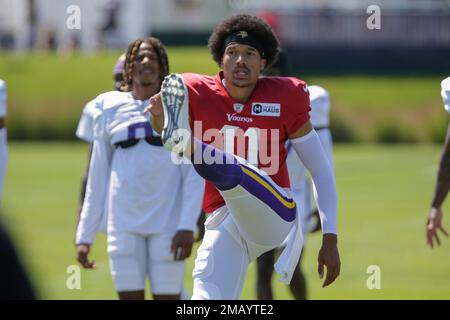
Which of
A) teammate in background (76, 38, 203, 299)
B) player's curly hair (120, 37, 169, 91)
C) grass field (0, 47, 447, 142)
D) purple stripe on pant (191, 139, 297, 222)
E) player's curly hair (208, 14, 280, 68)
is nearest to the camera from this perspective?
purple stripe on pant (191, 139, 297, 222)

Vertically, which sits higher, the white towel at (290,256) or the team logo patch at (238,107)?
the team logo patch at (238,107)

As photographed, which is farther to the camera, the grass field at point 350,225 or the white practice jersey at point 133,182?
the grass field at point 350,225

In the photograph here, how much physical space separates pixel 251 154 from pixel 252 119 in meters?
0.18

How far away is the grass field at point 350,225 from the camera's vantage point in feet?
31.7

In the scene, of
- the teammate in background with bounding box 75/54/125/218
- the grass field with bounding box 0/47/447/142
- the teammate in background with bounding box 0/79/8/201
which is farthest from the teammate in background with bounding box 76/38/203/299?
the grass field with bounding box 0/47/447/142

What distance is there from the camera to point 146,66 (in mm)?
6340

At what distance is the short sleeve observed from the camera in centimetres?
517

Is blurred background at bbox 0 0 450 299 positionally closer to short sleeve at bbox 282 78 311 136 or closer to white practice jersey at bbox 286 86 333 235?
white practice jersey at bbox 286 86 333 235

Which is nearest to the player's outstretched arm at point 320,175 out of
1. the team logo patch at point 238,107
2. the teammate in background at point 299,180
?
the team logo patch at point 238,107

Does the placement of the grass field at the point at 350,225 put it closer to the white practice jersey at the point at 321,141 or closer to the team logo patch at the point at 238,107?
the team logo patch at the point at 238,107

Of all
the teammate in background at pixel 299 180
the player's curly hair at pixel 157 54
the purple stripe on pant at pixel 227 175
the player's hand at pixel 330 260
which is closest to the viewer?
the purple stripe on pant at pixel 227 175

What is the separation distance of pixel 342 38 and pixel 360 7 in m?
2.83

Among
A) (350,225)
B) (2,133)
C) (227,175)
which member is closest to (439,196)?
(227,175)

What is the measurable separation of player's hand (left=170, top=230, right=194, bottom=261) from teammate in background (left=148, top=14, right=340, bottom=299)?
3.00 feet
